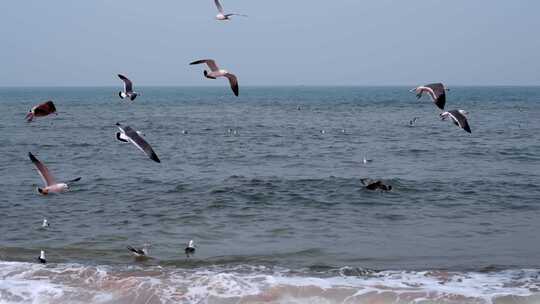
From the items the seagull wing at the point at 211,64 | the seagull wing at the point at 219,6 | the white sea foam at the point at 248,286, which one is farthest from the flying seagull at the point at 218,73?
the white sea foam at the point at 248,286

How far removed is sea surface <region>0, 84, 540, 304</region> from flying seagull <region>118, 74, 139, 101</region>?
2941 millimetres

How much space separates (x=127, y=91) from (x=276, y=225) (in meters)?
4.70

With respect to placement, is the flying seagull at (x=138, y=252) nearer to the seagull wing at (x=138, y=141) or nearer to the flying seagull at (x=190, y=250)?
the flying seagull at (x=190, y=250)

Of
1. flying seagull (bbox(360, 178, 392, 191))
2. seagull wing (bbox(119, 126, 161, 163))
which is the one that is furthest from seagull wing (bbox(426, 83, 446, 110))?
flying seagull (bbox(360, 178, 392, 191))

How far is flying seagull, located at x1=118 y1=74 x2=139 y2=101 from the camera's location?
518 inches

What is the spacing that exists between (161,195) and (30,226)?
458cm

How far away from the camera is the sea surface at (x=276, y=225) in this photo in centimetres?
1073

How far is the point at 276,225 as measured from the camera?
52.5ft

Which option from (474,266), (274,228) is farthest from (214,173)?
(474,266)

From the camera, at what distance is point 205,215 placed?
17156mm

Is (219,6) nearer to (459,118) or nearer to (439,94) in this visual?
(439,94)

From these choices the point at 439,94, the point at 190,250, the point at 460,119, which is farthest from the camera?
the point at 190,250

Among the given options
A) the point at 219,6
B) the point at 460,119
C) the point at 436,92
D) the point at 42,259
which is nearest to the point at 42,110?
the point at 42,259

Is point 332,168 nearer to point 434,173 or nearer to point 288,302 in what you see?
point 434,173
